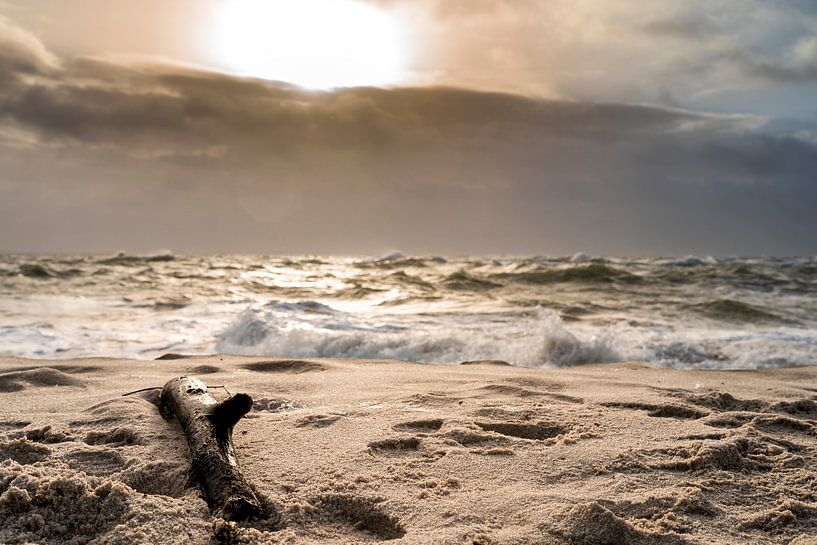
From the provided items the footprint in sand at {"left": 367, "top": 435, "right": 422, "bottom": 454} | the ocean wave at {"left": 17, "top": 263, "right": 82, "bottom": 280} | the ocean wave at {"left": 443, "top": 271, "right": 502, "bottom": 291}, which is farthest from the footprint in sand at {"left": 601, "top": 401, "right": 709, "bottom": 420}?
the ocean wave at {"left": 17, "top": 263, "right": 82, "bottom": 280}

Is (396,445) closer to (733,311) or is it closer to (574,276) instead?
(733,311)

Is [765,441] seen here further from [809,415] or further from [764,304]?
[764,304]

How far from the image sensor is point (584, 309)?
10.9 m

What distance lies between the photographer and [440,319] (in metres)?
9.55

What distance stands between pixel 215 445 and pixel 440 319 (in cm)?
728

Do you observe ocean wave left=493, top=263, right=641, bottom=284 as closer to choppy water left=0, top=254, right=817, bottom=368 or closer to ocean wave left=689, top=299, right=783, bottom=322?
choppy water left=0, top=254, right=817, bottom=368

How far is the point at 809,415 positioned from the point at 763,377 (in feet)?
5.73

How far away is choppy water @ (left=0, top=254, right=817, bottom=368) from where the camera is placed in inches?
268

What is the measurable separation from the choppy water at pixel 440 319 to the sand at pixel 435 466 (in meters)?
2.81

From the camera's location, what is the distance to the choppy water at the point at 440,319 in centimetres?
681

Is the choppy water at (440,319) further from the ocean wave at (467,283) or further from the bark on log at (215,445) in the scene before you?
the bark on log at (215,445)

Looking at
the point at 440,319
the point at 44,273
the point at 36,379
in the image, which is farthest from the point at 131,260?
the point at 36,379

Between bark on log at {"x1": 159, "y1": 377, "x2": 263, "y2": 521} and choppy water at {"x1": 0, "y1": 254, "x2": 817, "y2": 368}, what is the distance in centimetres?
384

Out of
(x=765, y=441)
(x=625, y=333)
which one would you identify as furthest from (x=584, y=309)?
(x=765, y=441)
